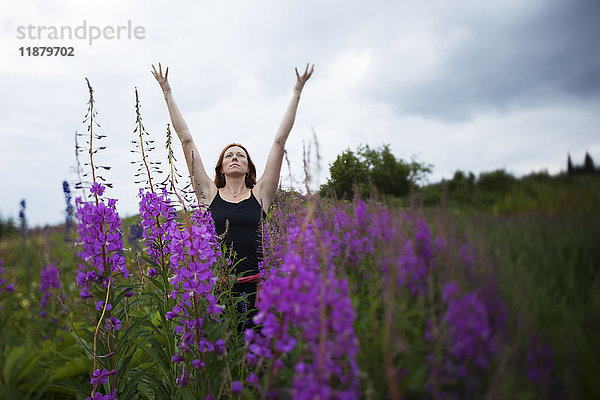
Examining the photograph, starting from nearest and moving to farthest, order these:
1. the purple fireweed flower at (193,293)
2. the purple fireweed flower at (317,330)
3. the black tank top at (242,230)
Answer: the purple fireweed flower at (317,330)
the purple fireweed flower at (193,293)
the black tank top at (242,230)

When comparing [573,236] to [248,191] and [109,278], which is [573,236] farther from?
[248,191]

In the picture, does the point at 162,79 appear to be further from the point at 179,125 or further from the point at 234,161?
the point at 234,161

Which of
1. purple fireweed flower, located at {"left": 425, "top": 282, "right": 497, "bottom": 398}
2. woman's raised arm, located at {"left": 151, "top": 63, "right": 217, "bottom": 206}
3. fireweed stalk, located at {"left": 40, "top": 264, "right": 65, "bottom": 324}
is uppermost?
woman's raised arm, located at {"left": 151, "top": 63, "right": 217, "bottom": 206}

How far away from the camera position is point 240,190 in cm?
576

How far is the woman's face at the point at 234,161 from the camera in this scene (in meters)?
5.43

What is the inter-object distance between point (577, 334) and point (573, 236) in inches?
17.4

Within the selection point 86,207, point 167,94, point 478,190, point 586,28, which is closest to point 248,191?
point 167,94

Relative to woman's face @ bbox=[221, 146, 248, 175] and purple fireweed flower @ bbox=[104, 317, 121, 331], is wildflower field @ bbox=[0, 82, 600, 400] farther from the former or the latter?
woman's face @ bbox=[221, 146, 248, 175]

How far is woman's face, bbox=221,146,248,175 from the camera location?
543cm

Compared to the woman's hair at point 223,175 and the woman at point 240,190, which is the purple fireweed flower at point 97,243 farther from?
the woman's hair at point 223,175

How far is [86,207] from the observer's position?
134 inches

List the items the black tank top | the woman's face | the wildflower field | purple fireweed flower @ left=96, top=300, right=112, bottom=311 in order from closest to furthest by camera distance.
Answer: the wildflower field → purple fireweed flower @ left=96, top=300, right=112, bottom=311 → the black tank top → the woman's face

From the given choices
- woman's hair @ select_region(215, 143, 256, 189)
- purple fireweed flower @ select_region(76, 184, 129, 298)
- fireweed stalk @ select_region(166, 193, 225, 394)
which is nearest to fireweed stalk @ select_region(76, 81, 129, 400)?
purple fireweed flower @ select_region(76, 184, 129, 298)

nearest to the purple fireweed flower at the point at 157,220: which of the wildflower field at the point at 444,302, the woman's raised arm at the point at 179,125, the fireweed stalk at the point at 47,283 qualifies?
the woman's raised arm at the point at 179,125
